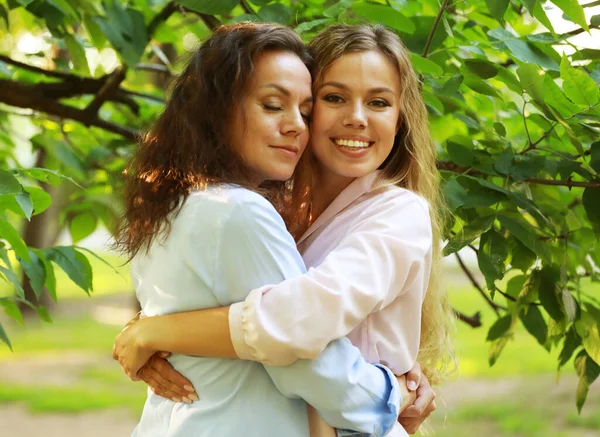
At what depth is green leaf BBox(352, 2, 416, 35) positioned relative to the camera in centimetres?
162

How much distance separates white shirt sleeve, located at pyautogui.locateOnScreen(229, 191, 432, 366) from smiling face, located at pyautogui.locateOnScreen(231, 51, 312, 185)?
0.19 m

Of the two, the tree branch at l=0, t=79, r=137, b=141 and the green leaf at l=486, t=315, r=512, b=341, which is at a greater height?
the tree branch at l=0, t=79, r=137, b=141

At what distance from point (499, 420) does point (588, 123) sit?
4.42 meters

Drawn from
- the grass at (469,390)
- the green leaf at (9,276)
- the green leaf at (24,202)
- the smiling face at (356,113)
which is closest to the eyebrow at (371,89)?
the smiling face at (356,113)

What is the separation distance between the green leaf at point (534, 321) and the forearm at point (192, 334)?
2.72 feet

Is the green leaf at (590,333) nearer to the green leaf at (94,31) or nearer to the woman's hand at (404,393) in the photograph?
the woman's hand at (404,393)

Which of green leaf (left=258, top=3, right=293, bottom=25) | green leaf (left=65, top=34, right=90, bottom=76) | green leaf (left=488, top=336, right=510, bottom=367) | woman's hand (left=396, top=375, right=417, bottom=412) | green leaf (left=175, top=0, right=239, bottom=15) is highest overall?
green leaf (left=175, top=0, right=239, bottom=15)

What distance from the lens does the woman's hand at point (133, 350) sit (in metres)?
1.40

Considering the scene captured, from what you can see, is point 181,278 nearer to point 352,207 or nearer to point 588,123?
point 352,207

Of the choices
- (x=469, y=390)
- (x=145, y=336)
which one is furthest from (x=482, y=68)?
(x=469, y=390)

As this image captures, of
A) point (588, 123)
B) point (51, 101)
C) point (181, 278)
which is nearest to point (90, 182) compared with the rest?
point (51, 101)

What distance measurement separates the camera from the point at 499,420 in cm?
571

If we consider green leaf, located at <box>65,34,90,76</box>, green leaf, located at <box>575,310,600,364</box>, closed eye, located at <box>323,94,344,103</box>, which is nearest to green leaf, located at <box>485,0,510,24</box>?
closed eye, located at <box>323,94,344,103</box>

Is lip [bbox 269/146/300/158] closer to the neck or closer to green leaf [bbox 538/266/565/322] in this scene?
the neck
